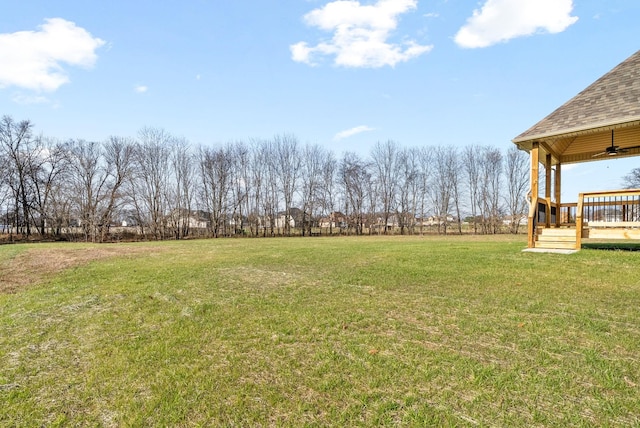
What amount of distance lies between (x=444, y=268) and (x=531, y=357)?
12.7ft

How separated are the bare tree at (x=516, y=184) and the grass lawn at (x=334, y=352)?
31.1 m

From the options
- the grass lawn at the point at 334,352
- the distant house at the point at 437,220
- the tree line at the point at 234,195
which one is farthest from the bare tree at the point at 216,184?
the grass lawn at the point at 334,352

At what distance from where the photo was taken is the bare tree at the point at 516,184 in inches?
1300

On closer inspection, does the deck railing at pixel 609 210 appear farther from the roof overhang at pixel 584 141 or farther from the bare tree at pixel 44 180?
the bare tree at pixel 44 180

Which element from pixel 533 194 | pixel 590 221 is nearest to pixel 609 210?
pixel 590 221

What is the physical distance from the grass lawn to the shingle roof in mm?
3526

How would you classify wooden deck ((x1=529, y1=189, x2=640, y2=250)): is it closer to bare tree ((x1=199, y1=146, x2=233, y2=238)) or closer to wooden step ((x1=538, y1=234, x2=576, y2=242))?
wooden step ((x1=538, y1=234, x2=576, y2=242))

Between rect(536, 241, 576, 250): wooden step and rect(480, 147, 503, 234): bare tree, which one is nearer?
rect(536, 241, 576, 250): wooden step

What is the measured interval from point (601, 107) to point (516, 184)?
29720 mm

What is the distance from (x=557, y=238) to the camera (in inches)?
323

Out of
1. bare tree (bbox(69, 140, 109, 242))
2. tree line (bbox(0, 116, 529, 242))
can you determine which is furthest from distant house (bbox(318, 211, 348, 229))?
bare tree (bbox(69, 140, 109, 242))

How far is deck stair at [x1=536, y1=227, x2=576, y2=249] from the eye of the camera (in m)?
8.04

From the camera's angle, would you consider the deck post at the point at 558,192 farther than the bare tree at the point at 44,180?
No

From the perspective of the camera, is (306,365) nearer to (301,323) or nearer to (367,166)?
(301,323)
